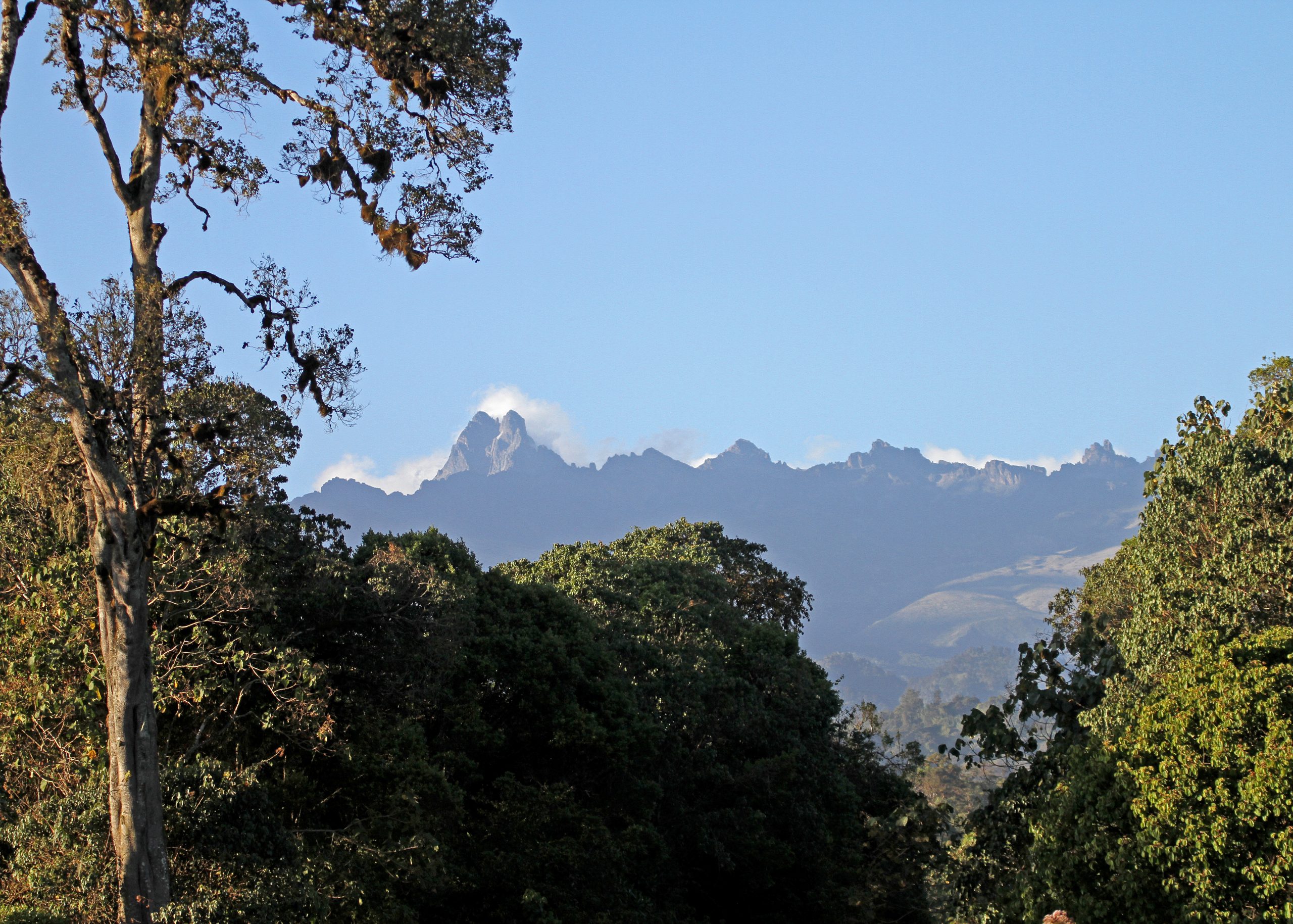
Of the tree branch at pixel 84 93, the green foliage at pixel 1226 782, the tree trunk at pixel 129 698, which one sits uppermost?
the tree branch at pixel 84 93

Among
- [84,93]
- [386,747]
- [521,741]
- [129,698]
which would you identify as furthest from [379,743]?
[84,93]

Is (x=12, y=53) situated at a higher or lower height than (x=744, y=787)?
higher

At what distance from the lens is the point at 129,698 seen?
1171 cm

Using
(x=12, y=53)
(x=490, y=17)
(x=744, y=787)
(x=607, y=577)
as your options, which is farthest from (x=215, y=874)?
(x=607, y=577)

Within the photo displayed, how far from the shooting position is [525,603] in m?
23.4

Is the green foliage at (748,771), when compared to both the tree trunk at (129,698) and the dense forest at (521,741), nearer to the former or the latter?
the dense forest at (521,741)

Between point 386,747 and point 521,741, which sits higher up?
point 386,747

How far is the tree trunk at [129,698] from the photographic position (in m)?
11.7

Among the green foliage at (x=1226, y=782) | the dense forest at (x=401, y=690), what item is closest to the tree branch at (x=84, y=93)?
the dense forest at (x=401, y=690)

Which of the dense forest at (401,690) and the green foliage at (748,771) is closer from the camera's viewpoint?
the dense forest at (401,690)

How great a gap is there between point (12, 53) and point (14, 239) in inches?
72.1

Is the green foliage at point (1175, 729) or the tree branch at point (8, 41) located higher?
the tree branch at point (8, 41)

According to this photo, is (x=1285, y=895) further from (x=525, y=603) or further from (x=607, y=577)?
(x=607, y=577)

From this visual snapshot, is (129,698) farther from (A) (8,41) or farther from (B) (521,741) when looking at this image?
(B) (521,741)
